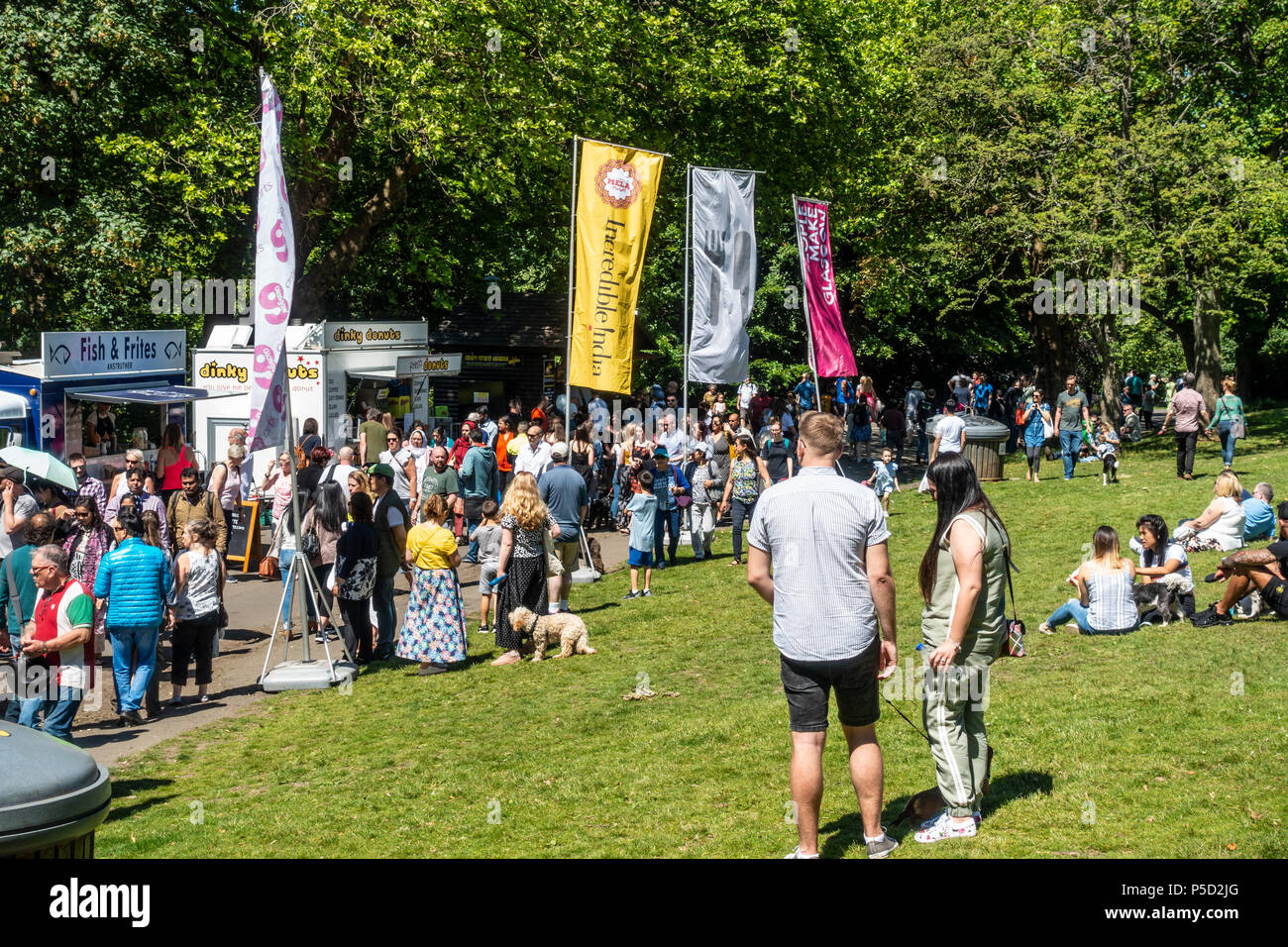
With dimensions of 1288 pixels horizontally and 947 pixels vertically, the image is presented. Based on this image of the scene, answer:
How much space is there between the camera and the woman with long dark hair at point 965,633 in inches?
231

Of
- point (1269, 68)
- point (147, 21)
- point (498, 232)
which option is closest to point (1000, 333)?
point (1269, 68)

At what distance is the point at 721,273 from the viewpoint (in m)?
17.9

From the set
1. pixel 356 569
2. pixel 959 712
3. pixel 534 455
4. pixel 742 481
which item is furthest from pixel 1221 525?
pixel 959 712

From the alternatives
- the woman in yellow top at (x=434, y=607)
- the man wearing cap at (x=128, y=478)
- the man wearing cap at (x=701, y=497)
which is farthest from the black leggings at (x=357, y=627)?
the man wearing cap at (x=701, y=497)

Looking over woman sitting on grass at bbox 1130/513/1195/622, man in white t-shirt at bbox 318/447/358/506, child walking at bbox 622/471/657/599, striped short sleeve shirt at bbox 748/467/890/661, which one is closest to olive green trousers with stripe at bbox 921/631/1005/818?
striped short sleeve shirt at bbox 748/467/890/661

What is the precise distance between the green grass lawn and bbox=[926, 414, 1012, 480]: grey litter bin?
1016 cm

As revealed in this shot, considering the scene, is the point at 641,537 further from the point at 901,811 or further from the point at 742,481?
the point at 901,811

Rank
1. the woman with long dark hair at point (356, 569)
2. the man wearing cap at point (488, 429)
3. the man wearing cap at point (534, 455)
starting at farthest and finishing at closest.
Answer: the man wearing cap at point (488, 429), the man wearing cap at point (534, 455), the woman with long dark hair at point (356, 569)

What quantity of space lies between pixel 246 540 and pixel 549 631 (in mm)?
6928

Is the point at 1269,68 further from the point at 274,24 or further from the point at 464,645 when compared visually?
the point at 464,645

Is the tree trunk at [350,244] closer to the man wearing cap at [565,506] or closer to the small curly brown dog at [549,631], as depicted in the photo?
the man wearing cap at [565,506]

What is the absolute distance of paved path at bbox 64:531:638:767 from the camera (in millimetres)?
10297

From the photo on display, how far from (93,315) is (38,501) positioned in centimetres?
1554

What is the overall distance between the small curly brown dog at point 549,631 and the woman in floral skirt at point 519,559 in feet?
0.35
